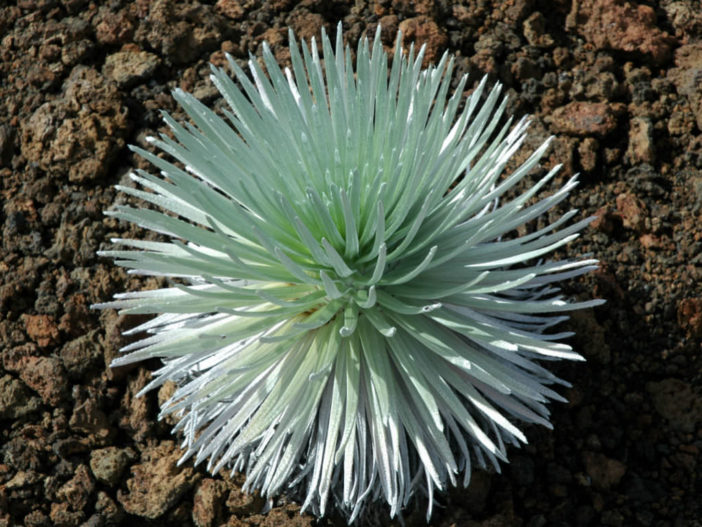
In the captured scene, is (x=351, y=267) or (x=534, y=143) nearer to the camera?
(x=351, y=267)

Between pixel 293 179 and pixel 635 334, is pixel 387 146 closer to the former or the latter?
pixel 293 179

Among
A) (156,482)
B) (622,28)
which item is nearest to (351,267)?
(156,482)

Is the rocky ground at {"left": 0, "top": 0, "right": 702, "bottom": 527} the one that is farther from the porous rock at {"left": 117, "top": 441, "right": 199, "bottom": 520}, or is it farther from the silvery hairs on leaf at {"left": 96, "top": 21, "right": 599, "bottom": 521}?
the silvery hairs on leaf at {"left": 96, "top": 21, "right": 599, "bottom": 521}

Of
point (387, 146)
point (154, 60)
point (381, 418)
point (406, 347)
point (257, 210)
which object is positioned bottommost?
point (381, 418)

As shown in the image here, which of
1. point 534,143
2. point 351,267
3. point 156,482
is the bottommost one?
point 156,482

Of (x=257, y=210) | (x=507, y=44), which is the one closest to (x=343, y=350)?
(x=257, y=210)

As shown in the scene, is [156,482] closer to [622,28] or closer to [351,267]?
[351,267]

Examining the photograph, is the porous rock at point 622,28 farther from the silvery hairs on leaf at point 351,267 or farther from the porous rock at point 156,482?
the porous rock at point 156,482

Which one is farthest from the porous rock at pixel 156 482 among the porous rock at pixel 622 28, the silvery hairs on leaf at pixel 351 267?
the porous rock at pixel 622 28
